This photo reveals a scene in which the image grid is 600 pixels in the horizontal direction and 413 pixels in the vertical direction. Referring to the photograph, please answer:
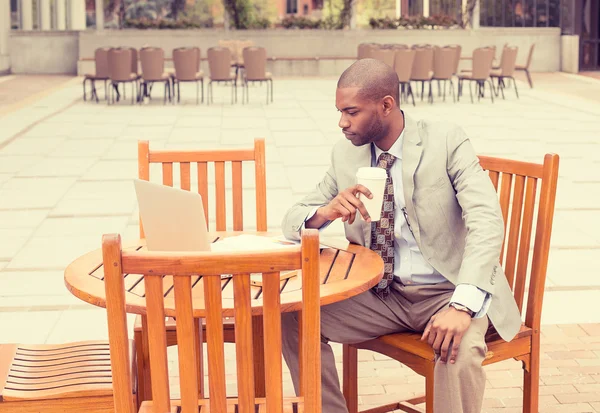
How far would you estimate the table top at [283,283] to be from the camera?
2.14 metres

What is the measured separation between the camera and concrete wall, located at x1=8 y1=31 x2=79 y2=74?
920 inches

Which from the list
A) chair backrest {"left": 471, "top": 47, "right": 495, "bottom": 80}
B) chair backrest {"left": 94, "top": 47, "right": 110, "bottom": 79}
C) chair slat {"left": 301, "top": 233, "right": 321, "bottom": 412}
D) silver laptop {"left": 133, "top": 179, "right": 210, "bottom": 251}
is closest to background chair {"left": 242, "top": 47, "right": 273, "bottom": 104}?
chair backrest {"left": 94, "top": 47, "right": 110, "bottom": 79}

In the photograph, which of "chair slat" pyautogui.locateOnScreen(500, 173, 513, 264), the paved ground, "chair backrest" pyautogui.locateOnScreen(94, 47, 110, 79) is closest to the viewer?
"chair slat" pyautogui.locateOnScreen(500, 173, 513, 264)

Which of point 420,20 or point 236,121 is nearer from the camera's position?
point 236,121

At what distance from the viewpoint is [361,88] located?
8.59 feet

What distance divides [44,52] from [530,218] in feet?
73.6

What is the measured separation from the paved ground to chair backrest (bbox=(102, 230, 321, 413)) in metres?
1.59

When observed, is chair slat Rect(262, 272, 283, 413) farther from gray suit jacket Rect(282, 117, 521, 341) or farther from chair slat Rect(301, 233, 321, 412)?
gray suit jacket Rect(282, 117, 521, 341)

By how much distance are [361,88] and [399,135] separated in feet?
0.75

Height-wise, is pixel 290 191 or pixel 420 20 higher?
pixel 420 20

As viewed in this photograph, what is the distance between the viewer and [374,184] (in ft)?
7.83

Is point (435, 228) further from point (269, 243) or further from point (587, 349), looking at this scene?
point (587, 349)

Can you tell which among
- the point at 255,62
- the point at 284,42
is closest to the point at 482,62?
the point at 255,62

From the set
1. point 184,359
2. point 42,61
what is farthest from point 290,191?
point 42,61
